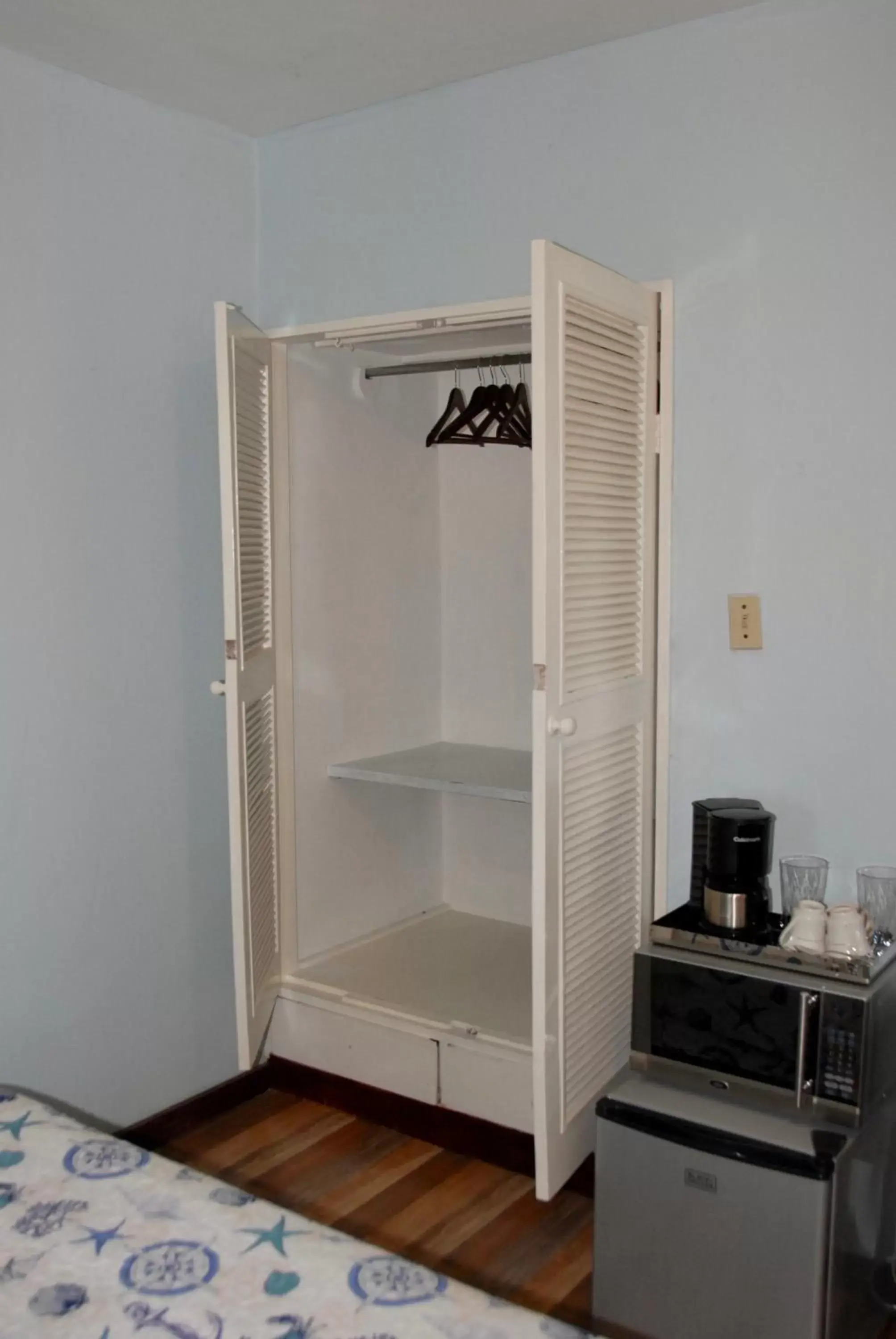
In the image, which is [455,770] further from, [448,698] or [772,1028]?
[772,1028]

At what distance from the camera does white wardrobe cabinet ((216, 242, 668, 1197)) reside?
216 cm

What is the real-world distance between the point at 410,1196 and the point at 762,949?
1079mm

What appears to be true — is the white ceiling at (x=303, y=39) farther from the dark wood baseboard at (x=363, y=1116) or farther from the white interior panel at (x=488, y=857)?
the dark wood baseboard at (x=363, y=1116)

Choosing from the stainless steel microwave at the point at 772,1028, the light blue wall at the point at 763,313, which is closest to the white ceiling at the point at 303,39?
the light blue wall at the point at 763,313

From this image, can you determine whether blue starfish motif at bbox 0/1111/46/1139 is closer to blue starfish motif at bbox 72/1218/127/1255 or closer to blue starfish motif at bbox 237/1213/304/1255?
blue starfish motif at bbox 72/1218/127/1255

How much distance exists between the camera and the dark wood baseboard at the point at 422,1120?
262cm

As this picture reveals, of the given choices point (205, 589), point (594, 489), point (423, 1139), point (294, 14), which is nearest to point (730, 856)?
point (594, 489)

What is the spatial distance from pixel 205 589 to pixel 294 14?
1.29 meters

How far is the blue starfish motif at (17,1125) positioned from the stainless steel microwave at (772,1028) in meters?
1.06

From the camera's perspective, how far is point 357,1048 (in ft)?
9.36

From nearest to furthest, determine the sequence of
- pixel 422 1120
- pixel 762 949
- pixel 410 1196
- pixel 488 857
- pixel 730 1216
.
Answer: pixel 730 1216 < pixel 762 949 < pixel 410 1196 < pixel 422 1120 < pixel 488 857

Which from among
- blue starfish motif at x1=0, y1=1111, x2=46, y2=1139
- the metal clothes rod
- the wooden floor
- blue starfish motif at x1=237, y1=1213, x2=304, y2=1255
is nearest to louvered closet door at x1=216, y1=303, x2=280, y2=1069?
the wooden floor

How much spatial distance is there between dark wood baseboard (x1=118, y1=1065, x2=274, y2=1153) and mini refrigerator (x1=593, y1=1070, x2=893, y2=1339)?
48.0 inches

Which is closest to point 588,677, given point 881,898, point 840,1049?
point 881,898
